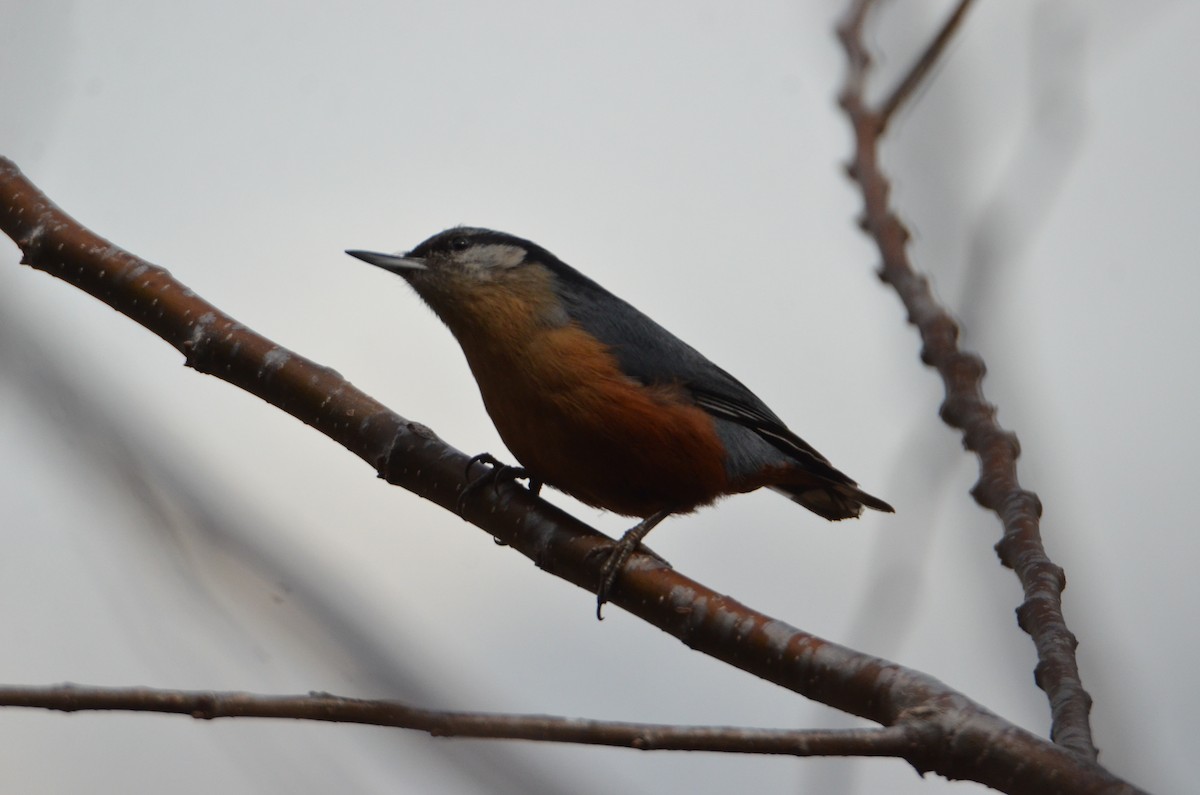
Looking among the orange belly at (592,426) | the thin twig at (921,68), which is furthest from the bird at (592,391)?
the thin twig at (921,68)

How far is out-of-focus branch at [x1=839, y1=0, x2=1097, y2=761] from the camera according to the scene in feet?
7.10

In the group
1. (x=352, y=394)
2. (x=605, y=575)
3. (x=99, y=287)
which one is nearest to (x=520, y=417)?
(x=352, y=394)

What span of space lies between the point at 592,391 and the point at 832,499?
1406 millimetres

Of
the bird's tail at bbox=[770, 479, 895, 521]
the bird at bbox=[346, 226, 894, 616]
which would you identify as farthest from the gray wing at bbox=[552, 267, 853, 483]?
the bird's tail at bbox=[770, 479, 895, 521]

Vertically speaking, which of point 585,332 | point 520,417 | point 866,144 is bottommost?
point 520,417

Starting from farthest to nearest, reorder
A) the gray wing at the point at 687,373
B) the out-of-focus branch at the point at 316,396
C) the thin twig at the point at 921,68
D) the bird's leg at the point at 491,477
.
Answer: the gray wing at the point at 687,373, the bird's leg at the point at 491,477, the out-of-focus branch at the point at 316,396, the thin twig at the point at 921,68

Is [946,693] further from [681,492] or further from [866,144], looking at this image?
[681,492]

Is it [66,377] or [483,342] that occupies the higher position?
[483,342]

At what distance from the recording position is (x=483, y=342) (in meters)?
3.95

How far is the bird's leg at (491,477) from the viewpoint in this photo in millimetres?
3291

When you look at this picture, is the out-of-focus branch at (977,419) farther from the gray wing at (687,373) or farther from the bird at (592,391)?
the gray wing at (687,373)

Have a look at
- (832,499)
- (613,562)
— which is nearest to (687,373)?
(832,499)

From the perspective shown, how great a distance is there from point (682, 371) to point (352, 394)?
4.15ft

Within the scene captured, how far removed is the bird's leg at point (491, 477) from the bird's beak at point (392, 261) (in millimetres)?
986
